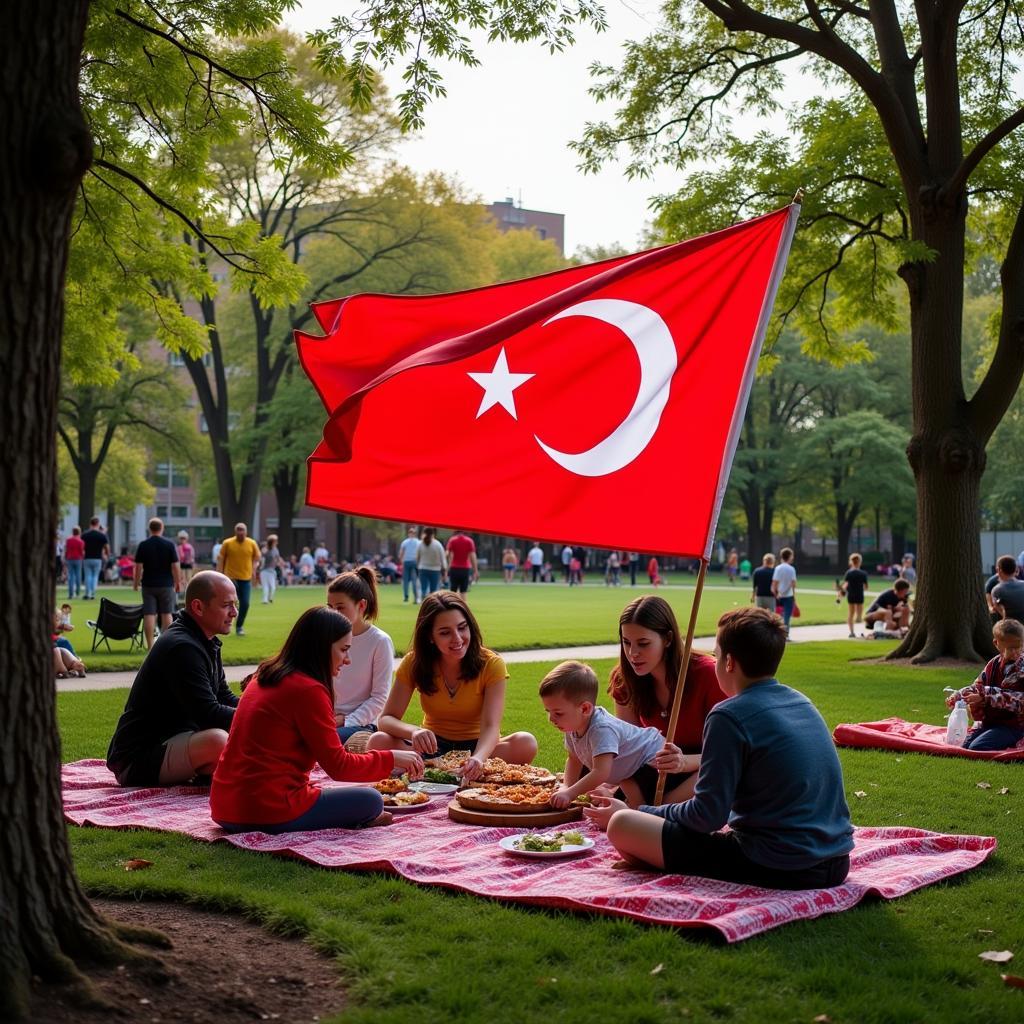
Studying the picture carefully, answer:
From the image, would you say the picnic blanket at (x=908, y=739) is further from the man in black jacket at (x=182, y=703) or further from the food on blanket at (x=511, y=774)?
the man in black jacket at (x=182, y=703)

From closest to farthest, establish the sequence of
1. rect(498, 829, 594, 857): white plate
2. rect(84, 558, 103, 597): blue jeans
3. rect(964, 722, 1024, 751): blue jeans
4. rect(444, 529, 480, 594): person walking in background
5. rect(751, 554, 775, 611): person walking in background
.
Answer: rect(498, 829, 594, 857): white plate, rect(964, 722, 1024, 751): blue jeans, rect(751, 554, 775, 611): person walking in background, rect(444, 529, 480, 594): person walking in background, rect(84, 558, 103, 597): blue jeans

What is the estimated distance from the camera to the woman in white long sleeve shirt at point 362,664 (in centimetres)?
918

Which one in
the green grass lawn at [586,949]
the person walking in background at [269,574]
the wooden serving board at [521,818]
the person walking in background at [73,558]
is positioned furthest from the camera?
the person walking in background at [73,558]

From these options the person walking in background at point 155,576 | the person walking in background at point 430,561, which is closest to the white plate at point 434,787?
Answer: the person walking in background at point 155,576

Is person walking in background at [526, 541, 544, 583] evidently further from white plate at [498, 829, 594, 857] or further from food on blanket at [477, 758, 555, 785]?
white plate at [498, 829, 594, 857]

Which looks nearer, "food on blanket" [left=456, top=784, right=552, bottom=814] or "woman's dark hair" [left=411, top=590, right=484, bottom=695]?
"food on blanket" [left=456, top=784, right=552, bottom=814]

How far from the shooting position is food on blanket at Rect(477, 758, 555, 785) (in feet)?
25.7

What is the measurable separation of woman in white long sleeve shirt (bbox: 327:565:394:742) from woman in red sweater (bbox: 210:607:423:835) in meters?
2.06

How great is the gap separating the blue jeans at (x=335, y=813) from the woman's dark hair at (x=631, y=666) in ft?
5.17

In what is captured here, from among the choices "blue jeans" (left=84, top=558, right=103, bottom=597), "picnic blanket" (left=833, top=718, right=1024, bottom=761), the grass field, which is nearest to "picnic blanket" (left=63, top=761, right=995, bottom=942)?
"picnic blanket" (left=833, top=718, right=1024, bottom=761)

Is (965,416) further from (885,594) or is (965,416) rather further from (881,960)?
(881,960)

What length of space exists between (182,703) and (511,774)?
7.19ft

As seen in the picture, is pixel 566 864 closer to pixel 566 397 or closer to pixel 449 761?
pixel 449 761

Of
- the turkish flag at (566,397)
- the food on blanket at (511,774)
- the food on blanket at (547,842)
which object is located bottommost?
the food on blanket at (547,842)
